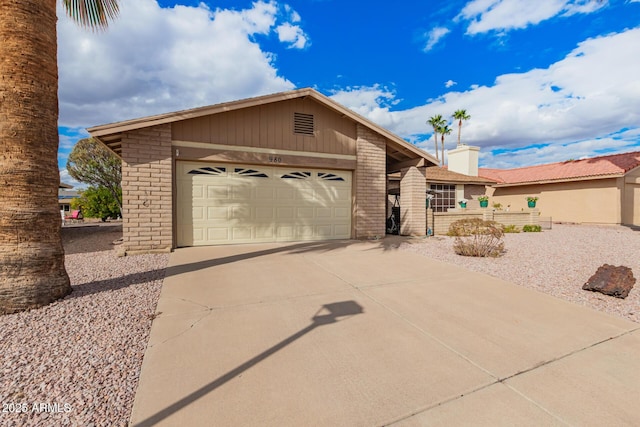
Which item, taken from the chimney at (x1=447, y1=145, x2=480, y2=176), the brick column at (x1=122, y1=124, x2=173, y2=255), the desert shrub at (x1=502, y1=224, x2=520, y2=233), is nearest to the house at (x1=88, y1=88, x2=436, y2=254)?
the brick column at (x1=122, y1=124, x2=173, y2=255)

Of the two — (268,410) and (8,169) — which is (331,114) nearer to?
(8,169)

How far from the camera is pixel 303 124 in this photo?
9516mm

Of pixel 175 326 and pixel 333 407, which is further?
pixel 175 326

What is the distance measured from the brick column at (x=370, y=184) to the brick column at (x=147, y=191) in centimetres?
598

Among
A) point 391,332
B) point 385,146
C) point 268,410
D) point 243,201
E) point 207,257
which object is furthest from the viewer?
point 385,146

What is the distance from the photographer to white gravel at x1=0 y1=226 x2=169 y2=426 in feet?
6.72

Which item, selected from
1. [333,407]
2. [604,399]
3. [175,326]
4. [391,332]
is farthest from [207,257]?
[604,399]

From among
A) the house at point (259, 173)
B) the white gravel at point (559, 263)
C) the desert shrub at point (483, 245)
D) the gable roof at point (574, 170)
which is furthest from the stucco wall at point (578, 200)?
the desert shrub at point (483, 245)

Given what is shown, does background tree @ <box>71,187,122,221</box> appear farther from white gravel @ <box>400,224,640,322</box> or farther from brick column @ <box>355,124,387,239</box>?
white gravel @ <box>400,224,640,322</box>

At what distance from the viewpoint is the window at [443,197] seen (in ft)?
56.0

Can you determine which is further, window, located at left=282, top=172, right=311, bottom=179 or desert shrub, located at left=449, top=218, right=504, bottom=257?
window, located at left=282, top=172, right=311, bottom=179

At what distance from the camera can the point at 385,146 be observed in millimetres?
10633

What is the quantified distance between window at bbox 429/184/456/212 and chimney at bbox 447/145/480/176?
137 inches

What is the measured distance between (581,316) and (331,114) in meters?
8.34
